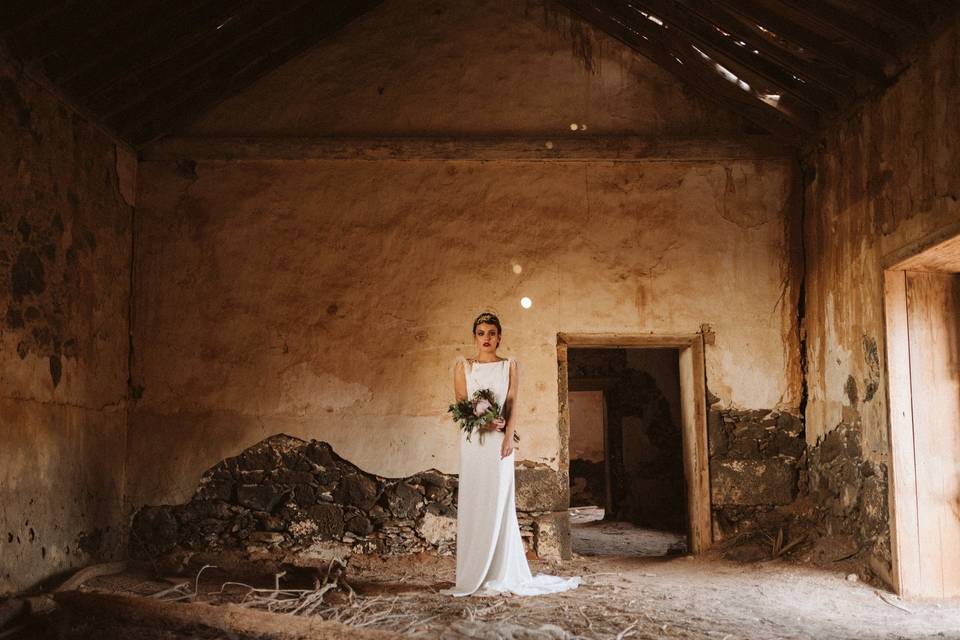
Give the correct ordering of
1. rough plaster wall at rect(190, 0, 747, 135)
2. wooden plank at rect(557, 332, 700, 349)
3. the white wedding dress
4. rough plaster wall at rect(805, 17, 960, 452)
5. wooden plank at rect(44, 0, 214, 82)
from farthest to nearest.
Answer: rough plaster wall at rect(190, 0, 747, 135), wooden plank at rect(557, 332, 700, 349), wooden plank at rect(44, 0, 214, 82), the white wedding dress, rough plaster wall at rect(805, 17, 960, 452)

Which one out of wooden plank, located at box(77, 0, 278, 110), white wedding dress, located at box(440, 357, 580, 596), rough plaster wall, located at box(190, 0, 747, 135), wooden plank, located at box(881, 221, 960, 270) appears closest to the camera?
wooden plank, located at box(881, 221, 960, 270)

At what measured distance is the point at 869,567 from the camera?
19.1ft

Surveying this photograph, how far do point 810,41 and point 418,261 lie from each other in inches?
140

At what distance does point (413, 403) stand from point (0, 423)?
311cm

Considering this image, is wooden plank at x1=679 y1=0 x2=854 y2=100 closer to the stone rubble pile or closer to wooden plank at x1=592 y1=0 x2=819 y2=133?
wooden plank at x1=592 y1=0 x2=819 y2=133

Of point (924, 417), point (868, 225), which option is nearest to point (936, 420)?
point (924, 417)

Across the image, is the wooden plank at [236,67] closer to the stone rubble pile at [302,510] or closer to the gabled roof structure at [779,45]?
the gabled roof structure at [779,45]

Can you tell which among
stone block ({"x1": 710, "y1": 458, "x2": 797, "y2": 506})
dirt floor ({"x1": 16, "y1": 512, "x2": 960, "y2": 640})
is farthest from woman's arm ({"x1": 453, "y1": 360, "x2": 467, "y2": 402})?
stone block ({"x1": 710, "y1": 458, "x2": 797, "y2": 506})

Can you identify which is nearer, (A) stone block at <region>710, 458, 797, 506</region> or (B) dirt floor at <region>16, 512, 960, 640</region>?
(B) dirt floor at <region>16, 512, 960, 640</region>

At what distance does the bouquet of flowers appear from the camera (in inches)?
223

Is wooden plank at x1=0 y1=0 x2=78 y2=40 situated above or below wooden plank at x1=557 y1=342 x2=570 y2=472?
above

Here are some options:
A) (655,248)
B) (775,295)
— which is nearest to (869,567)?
(775,295)

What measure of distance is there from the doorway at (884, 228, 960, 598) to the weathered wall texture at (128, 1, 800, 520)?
1.52 metres

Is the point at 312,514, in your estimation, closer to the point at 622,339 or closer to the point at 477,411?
the point at 477,411
